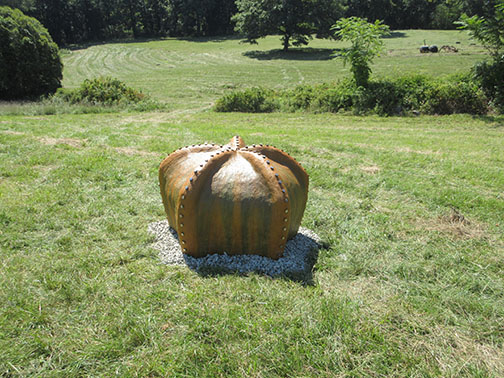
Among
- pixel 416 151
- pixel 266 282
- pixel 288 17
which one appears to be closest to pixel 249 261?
pixel 266 282

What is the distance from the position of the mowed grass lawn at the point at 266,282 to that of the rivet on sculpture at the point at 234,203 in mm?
471

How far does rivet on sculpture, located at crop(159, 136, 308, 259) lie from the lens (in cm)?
380

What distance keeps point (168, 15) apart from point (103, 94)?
59.0 metres

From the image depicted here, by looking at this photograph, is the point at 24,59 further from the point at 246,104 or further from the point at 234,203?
the point at 234,203

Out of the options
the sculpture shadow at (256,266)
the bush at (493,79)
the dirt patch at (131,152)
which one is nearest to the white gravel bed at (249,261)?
the sculpture shadow at (256,266)

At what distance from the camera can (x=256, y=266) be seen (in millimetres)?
3957

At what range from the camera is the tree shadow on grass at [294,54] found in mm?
37188

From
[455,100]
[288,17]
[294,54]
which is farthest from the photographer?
[294,54]

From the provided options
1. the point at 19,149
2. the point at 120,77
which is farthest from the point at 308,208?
the point at 120,77

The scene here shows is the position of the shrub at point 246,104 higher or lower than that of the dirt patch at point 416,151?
higher

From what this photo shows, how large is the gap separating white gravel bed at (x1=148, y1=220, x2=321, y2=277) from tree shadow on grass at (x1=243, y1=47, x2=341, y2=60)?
35451mm

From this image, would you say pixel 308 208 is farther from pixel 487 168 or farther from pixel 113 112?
pixel 113 112

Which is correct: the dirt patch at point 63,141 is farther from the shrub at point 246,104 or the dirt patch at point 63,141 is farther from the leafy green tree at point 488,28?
the leafy green tree at point 488,28

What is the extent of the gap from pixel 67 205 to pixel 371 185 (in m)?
5.49
